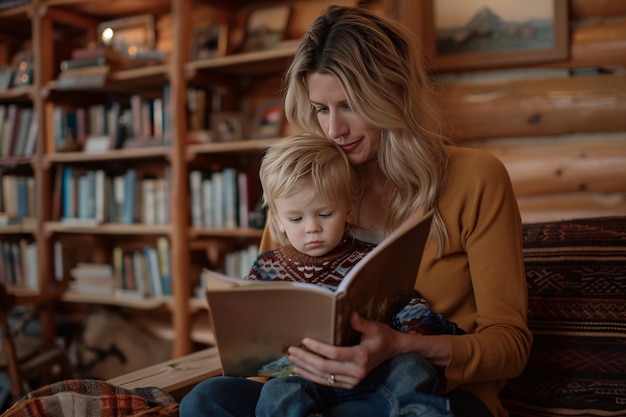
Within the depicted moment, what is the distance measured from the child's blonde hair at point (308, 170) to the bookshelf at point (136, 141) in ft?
5.56

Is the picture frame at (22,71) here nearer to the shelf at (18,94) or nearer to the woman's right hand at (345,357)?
the shelf at (18,94)

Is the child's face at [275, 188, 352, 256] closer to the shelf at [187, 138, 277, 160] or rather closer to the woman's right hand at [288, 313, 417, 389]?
the woman's right hand at [288, 313, 417, 389]

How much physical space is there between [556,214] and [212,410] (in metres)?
1.94

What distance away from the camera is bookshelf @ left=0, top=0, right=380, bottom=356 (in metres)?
3.35

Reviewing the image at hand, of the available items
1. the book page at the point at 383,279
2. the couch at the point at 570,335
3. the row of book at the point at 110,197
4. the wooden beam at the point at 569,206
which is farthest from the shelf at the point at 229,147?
the book page at the point at 383,279

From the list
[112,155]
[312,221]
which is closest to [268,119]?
[112,155]

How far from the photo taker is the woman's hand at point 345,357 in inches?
41.5

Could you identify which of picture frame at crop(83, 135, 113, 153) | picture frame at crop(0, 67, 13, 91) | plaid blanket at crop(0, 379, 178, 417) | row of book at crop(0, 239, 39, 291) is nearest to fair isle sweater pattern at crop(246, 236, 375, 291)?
plaid blanket at crop(0, 379, 178, 417)

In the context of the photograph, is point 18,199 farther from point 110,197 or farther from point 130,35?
point 130,35

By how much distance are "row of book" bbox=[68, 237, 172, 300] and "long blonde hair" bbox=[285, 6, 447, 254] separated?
90.7 inches

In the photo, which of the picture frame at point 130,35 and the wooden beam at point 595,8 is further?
the picture frame at point 130,35

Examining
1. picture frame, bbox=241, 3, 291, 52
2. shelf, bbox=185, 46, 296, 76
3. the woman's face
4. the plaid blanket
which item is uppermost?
picture frame, bbox=241, 3, 291, 52

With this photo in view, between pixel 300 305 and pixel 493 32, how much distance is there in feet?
6.80

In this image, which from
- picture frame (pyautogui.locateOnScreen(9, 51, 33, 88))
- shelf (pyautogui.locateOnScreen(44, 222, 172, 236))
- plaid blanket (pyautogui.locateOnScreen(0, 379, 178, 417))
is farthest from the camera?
picture frame (pyautogui.locateOnScreen(9, 51, 33, 88))
